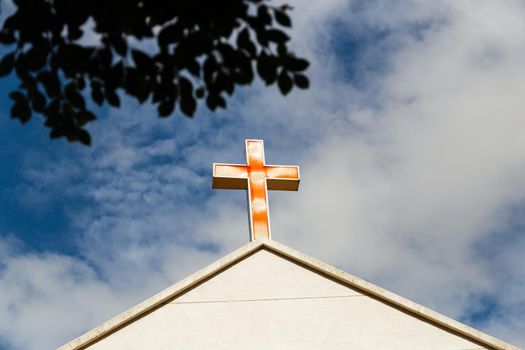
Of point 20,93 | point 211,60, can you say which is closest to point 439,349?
point 211,60

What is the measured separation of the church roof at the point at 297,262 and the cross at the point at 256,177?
190cm

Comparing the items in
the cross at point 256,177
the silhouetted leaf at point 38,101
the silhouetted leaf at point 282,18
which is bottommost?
the silhouetted leaf at point 38,101

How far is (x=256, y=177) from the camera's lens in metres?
12.5

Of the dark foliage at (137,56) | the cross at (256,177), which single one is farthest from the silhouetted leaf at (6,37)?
the cross at (256,177)

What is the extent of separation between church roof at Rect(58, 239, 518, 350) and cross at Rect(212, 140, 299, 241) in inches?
74.9

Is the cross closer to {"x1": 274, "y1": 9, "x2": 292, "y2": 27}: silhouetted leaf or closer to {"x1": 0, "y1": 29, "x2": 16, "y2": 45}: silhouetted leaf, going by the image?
{"x1": 274, "y1": 9, "x2": 292, "y2": 27}: silhouetted leaf

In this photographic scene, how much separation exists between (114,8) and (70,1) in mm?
299

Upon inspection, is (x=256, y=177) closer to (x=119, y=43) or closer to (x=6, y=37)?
(x=119, y=43)

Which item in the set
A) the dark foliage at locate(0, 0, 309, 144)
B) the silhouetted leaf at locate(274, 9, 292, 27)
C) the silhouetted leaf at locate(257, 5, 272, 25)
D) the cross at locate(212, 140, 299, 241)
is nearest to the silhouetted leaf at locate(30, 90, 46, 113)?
the dark foliage at locate(0, 0, 309, 144)

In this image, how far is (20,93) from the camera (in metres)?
4.19

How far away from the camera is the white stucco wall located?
898 centimetres

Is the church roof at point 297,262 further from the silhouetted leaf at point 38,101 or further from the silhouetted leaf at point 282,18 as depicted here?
the silhouetted leaf at point 282,18

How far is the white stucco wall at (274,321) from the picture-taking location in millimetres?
8984

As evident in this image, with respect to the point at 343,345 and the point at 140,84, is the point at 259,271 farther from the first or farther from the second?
the point at 140,84
